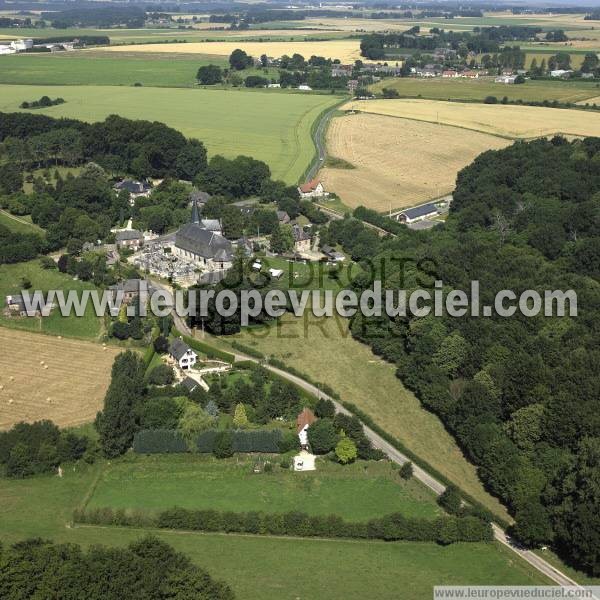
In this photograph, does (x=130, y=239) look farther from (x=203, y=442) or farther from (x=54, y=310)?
(x=203, y=442)

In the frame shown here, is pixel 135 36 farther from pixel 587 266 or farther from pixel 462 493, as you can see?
pixel 462 493

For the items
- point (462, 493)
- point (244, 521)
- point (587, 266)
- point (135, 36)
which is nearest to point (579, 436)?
point (462, 493)

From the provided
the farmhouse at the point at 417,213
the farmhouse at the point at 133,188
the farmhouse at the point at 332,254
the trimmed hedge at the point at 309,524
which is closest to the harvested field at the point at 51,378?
the trimmed hedge at the point at 309,524

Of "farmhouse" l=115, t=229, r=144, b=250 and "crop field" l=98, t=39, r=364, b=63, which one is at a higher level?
"crop field" l=98, t=39, r=364, b=63

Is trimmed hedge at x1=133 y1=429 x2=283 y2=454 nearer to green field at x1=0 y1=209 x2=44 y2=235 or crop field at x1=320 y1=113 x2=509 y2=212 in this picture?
green field at x1=0 y1=209 x2=44 y2=235

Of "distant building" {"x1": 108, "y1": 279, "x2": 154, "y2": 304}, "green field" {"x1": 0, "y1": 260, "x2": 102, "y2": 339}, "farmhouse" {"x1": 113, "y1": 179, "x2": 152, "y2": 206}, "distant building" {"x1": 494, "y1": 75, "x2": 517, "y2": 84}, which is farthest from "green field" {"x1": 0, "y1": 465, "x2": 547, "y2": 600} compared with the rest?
"distant building" {"x1": 494, "y1": 75, "x2": 517, "y2": 84}

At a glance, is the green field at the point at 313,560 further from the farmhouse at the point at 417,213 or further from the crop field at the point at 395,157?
the crop field at the point at 395,157
